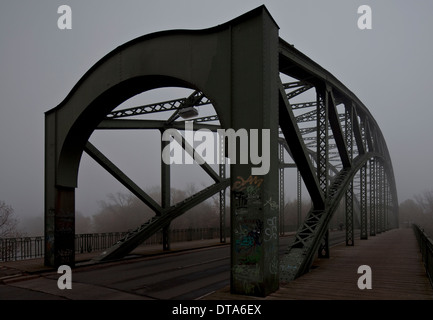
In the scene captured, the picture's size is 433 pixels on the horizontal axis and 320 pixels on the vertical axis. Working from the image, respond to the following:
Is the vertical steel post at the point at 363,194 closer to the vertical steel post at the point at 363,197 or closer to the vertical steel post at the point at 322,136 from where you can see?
the vertical steel post at the point at 363,197

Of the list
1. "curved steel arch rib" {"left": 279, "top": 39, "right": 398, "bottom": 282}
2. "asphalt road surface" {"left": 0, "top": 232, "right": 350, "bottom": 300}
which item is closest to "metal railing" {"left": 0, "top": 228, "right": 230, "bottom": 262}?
"asphalt road surface" {"left": 0, "top": 232, "right": 350, "bottom": 300}

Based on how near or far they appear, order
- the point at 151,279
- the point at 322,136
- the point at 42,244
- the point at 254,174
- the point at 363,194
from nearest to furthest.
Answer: the point at 254,174 → the point at 151,279 → the point at 322,136 → the point at 42,244 → the point at 363,194

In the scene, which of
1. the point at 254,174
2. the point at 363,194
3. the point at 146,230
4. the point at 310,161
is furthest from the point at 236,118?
the point at 363,194

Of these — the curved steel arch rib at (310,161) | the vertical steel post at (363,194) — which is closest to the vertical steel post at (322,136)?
the curved steel arch rib at (310,161)

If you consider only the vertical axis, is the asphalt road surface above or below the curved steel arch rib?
below

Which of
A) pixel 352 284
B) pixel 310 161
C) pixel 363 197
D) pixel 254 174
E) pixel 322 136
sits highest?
pixel 322 136

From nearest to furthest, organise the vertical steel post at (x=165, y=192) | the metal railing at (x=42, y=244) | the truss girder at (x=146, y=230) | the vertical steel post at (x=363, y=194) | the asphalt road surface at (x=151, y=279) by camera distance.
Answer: the asphalt road surface at (x=151, y=279) < the truss girder at (x=146, y=230) < the metal railing at (x=42, y=244) < the vertical steel post at (x=165, y=192) < the vertical steel post at (x=363, y=194)

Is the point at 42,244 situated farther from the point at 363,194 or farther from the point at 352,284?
the point at 363,194

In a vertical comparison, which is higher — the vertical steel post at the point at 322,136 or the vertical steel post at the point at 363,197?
the vertical steel post at the point at 322,136

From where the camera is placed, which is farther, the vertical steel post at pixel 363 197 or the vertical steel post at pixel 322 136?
the vertical steel post at pixel 363 197

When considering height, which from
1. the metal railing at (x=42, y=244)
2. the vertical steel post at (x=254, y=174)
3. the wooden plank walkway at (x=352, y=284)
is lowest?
the metal railing at (x=42, y=244)

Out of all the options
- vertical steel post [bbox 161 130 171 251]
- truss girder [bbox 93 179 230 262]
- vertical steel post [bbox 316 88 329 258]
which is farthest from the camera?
vertical steel post [bbox 161 130 171 251]

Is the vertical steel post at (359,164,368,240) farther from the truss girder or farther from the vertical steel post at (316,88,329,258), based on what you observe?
the vertical steel post at (316,88,329,258)

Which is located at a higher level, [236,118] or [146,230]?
[236,118]
